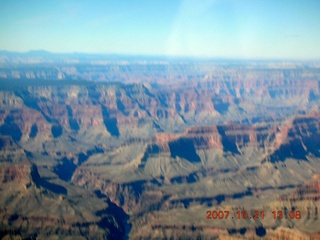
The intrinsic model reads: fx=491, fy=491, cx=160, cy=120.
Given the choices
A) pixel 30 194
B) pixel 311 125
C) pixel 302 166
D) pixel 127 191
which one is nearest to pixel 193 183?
pixel 127 191

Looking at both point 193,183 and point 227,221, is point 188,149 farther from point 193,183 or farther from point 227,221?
point 227,221
